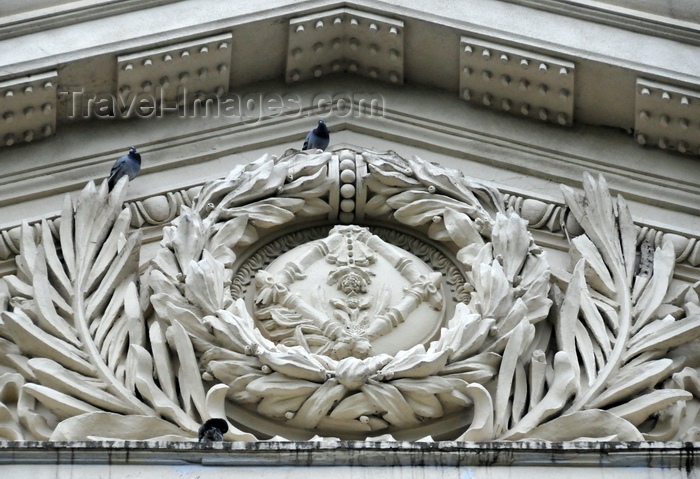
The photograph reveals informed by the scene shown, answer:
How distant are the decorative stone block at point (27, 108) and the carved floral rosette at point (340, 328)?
629mm

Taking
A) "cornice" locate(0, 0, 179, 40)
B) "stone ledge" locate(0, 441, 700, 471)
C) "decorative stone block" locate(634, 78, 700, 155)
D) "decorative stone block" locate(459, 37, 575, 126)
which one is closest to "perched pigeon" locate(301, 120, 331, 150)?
"decorative stone block" locate(459, 37, 575, 126)

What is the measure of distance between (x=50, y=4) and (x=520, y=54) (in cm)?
275

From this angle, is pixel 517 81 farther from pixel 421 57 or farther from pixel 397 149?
pixel 397 149

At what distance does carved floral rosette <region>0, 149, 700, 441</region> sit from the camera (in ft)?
30.1

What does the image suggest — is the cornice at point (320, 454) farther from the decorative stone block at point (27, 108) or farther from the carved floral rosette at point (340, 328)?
the decorative stone block at point (27, 108)

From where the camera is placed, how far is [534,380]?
9.29 m

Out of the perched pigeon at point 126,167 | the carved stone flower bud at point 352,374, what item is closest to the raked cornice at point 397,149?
the perched pigeon at point 126,167

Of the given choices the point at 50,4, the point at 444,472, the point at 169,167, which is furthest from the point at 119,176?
the point at 444,472

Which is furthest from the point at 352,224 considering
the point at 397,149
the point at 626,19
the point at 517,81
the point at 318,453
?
the point at 318,453

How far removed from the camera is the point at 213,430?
28.5 ft

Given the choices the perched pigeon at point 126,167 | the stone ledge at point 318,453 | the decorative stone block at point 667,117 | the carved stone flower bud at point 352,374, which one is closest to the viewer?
the stone ledge at point 318,453

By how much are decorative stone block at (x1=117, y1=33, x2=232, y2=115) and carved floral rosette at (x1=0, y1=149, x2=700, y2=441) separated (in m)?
0.67

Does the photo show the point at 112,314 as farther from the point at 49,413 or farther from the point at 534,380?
the point at 534,380

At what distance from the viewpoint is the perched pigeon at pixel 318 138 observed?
1052 centimetres
